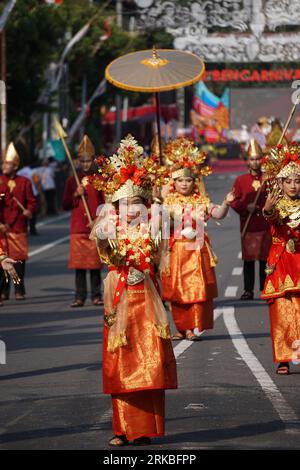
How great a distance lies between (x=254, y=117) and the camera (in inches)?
3615

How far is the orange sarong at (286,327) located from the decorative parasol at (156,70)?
373 cm

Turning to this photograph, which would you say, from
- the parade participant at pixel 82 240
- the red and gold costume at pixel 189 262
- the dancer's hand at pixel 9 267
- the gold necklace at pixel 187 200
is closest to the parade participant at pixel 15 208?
the parade participant at pixel 82 240

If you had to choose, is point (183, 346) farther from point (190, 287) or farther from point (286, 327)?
point (286, 327)

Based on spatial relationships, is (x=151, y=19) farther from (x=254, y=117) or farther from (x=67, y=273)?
→ (x=67, y=273)

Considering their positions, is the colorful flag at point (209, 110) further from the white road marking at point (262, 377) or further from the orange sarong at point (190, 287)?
the orange sarong at point (190, 287)

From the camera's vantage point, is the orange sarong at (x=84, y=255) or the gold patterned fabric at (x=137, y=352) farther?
the orange sarong at (x=84, y=255)

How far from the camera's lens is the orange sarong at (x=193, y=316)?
53.8ft

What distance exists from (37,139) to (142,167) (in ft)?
150

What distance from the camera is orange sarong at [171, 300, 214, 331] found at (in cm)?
1641

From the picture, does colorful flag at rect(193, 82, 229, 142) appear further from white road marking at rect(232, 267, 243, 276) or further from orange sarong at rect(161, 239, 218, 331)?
orange sarong at rect(161, 239, 218, 331)

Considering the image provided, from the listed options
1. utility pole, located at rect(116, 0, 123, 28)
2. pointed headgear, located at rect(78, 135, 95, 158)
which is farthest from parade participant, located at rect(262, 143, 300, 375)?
utility pole, located at rect(116, 0, 123, 28)

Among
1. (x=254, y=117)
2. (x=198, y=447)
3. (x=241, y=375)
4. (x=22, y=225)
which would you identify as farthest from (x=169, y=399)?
(x=254, y=117)

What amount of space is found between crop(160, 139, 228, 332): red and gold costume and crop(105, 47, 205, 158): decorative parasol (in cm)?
73

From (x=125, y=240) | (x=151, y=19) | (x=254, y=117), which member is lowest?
(x=254, y=117)
